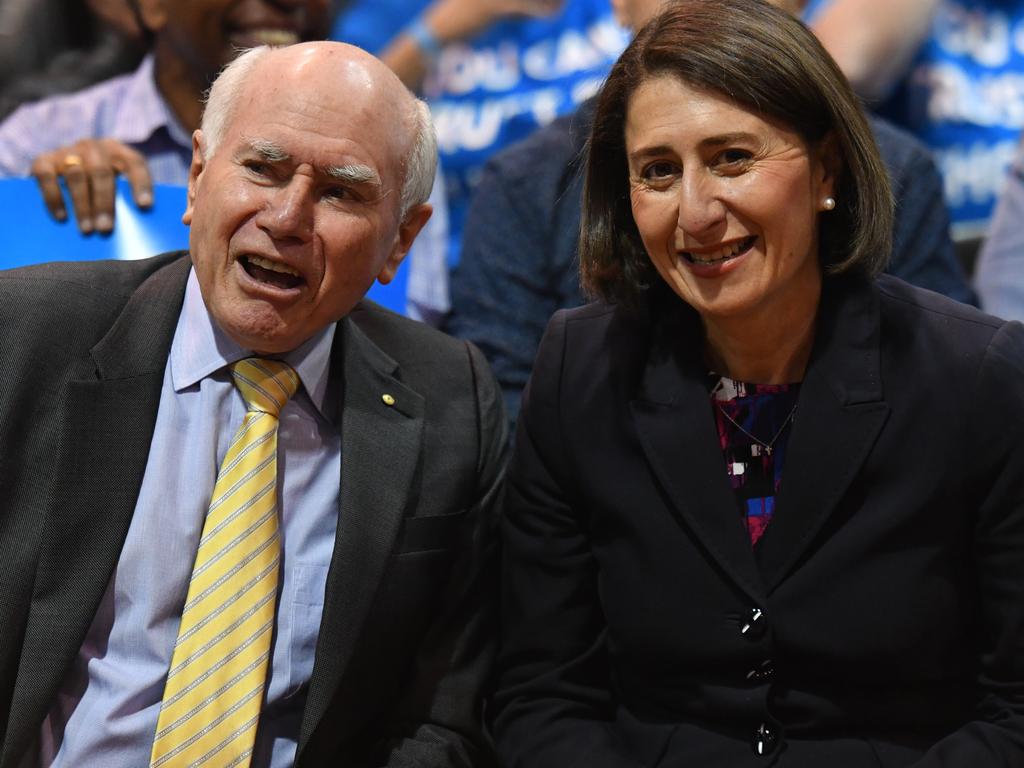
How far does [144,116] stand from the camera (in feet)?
11.7

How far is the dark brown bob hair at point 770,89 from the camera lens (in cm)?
186

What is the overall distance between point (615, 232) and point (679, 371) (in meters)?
0.26

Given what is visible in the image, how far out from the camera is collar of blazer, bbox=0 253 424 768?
1.84 metres

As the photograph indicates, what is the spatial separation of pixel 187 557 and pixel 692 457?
2.54 ft

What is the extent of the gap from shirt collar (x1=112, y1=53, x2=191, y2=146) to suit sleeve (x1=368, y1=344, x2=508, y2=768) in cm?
171

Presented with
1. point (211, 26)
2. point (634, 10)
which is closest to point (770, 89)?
point (634, 10)

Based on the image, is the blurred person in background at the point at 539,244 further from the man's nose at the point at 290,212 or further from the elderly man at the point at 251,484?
the man's nose at the point at 290,212

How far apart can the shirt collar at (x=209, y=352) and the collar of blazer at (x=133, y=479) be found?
0.07 ft

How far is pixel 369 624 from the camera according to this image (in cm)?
201

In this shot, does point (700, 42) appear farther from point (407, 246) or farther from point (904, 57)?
point (904, 57)

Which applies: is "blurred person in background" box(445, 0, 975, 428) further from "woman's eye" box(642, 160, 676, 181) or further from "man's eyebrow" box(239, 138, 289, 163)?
"man's eyebrow" box(239, 138, 289, 163)

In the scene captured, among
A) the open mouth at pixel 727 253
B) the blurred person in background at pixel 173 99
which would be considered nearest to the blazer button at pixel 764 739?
the open mouth at pixel 727 253

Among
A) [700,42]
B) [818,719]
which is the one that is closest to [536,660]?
[818,719]

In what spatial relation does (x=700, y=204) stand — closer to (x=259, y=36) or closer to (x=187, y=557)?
(x=187, y=557)
